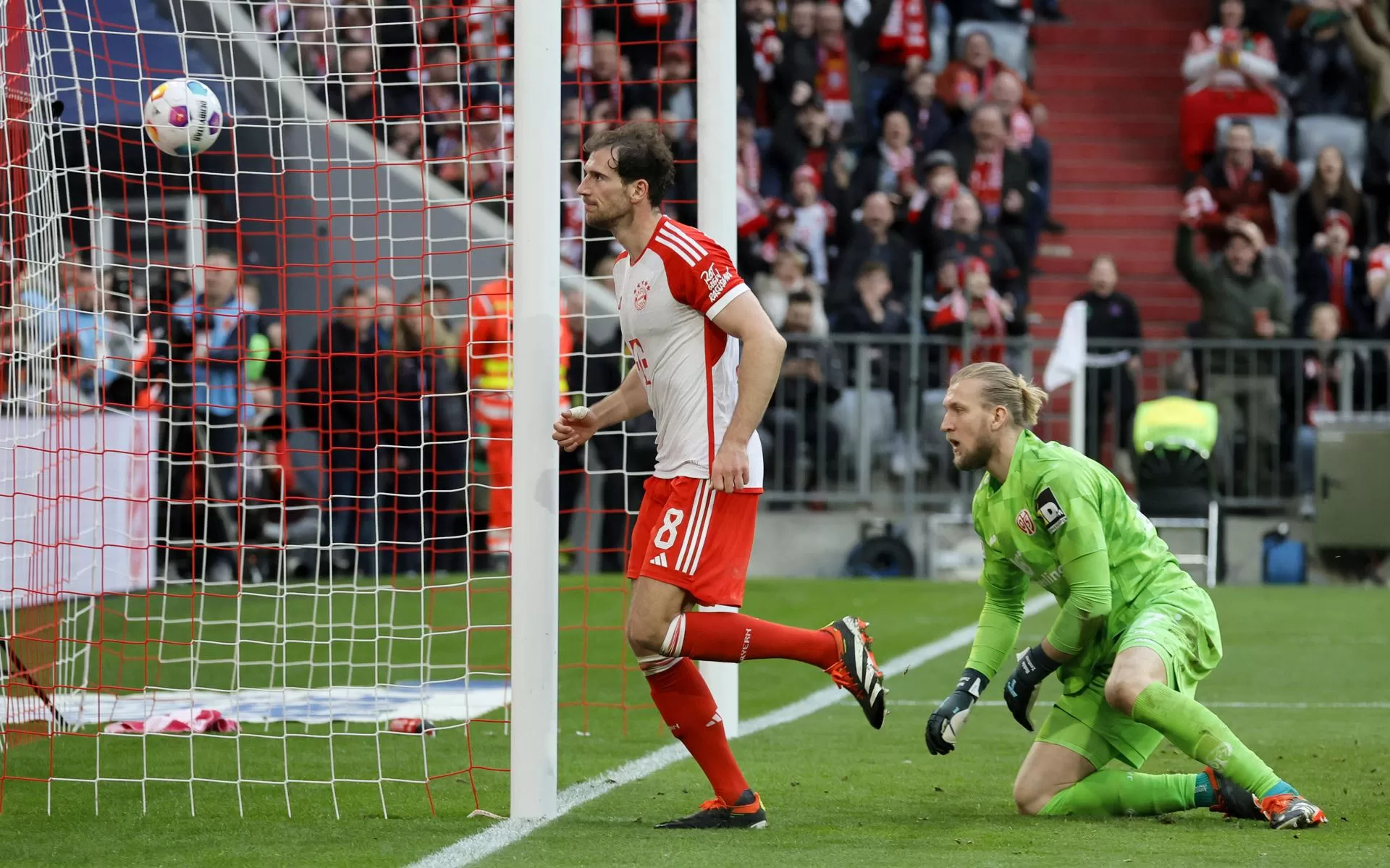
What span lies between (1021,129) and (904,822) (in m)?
14.7

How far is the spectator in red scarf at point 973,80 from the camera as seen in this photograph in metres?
19.9

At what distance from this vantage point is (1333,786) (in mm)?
6883

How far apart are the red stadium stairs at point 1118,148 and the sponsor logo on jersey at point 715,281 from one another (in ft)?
48.9

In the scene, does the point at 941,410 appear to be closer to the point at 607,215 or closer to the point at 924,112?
the point at 924,112

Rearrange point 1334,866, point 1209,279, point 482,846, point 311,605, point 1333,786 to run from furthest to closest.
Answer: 1. point 1209,279
2. point 311,605
3. point 1333,786
4. point 482,846
5. point 1334,866

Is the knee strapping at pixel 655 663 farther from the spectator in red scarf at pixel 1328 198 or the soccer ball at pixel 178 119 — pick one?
the spectator in red scarf at pixel 1328 198

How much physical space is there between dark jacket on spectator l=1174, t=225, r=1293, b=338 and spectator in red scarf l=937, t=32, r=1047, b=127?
3.13 m

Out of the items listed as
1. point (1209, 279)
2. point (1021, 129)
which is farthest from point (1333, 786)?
point (1021, 129)

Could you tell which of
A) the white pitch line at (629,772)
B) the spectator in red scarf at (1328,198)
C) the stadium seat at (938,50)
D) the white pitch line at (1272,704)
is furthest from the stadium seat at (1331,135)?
the white pitch line at (1272,704)

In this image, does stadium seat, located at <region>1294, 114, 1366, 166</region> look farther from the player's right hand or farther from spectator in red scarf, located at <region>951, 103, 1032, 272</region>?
the player's right hand

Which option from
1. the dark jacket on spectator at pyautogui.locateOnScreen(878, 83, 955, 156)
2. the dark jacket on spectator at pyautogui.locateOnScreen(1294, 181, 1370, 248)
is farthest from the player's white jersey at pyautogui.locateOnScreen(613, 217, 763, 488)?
the dark jacket on spectator at pyautogui.locateOnScreen(1294, 181, 1370, 248)

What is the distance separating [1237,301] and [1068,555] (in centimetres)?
1275

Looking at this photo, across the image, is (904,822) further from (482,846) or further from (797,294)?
(797,294)

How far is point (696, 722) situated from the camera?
19.7 feet
